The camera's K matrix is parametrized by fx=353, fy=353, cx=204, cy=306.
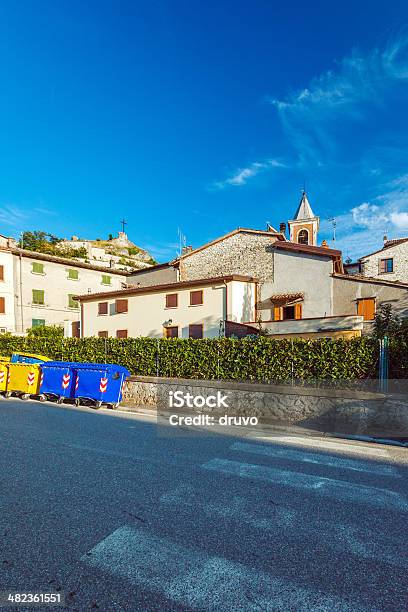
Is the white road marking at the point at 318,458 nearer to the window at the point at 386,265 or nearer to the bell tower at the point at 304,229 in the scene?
the window at the point at 386,265

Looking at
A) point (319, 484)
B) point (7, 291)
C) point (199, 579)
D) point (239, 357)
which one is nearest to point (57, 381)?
point (239, 357)

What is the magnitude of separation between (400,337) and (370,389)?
5.61 ft

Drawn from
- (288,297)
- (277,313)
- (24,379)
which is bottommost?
(24,379)

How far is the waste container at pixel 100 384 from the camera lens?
12.7m

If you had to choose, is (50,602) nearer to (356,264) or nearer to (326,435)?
(326,435)

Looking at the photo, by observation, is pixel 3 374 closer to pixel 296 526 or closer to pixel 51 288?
pixel 296 526

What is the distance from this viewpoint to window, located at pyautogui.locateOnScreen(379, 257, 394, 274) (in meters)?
39.6

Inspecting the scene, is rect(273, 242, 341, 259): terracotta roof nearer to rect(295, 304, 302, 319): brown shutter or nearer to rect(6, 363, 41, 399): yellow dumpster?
rect(295, 304, 302, 319): brown shutter

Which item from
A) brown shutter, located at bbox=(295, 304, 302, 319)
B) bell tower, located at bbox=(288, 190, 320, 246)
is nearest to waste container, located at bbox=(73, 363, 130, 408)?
brown shutter, located at bbox=(295, 304, 302, 319)

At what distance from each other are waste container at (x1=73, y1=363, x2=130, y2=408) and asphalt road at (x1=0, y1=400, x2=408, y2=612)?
5.43 m

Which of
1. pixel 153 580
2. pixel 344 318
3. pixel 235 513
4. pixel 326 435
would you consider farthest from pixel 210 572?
pixel 344 318

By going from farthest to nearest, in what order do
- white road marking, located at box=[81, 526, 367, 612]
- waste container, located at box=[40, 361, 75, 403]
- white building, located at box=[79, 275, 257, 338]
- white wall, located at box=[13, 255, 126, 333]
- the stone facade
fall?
1. the stone facade
2. white wall, located at box=[13, 255, 126, 333]
3. white building, located at box=[79, 275, 257, 338]
4. waste container, located at box=[40, 361, 75, 403]
5. white road marking, located at box=[81, 526, 367, 612]

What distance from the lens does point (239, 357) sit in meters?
12.7

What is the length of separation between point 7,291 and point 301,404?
3045 centimetres
